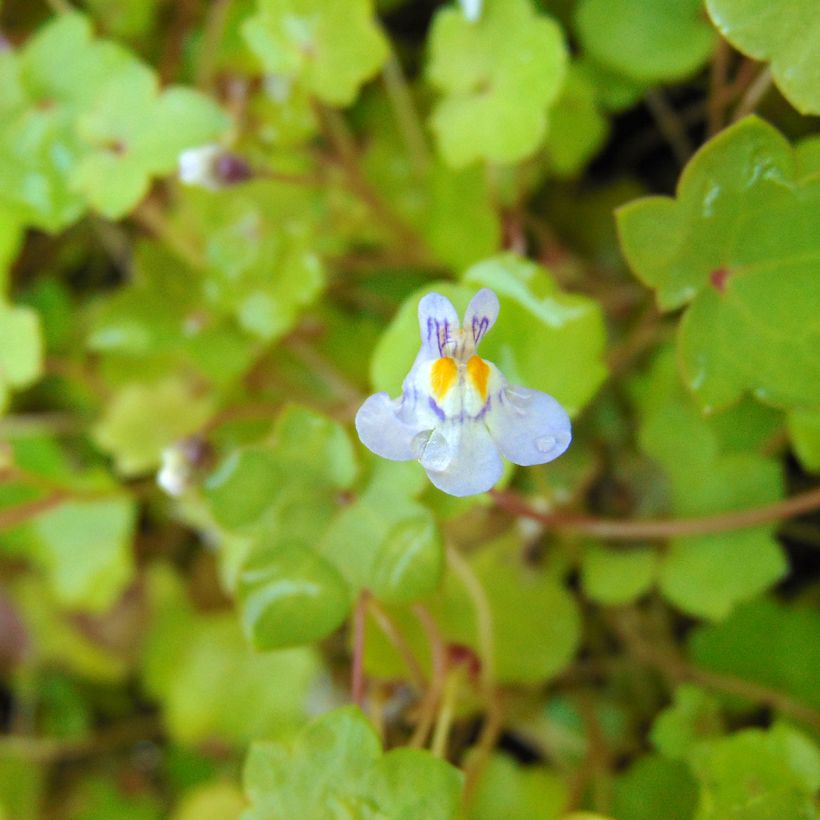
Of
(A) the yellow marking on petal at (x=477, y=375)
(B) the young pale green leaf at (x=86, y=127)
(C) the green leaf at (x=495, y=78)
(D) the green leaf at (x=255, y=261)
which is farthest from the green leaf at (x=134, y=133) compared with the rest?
(A) the yellow marking on petal at (x=477, y=375)

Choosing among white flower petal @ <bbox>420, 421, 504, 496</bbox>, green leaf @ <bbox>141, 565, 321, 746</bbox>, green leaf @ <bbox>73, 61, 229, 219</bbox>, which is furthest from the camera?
green leaf @ <bbox>141, 565, 321, 746</bbox>

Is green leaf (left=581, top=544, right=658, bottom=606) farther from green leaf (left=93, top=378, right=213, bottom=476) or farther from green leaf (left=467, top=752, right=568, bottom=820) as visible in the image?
green leaf (left=93, top=378, right=213, bottom=476)

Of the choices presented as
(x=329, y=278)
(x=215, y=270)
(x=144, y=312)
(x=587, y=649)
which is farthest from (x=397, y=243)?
(x=587, y=649)

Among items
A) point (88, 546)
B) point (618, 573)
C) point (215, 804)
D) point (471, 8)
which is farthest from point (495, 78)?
point (215, 804)

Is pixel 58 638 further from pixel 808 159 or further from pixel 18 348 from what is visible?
pixel 808 159

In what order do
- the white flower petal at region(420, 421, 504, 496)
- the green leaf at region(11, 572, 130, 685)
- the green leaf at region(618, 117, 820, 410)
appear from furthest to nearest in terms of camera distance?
the green leaf at region(11, 572, 130, 685)
the green leaf at region(618, 117, 820, 410)
the white flower petal at region(420, 421, 504, 496)

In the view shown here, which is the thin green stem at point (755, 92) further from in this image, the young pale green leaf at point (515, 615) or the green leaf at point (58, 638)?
the green leaf at point (58, 638)

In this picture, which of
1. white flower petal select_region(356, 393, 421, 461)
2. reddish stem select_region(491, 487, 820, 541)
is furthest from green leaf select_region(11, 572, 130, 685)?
white flower petal select_region(356, 393, 421, 461)
